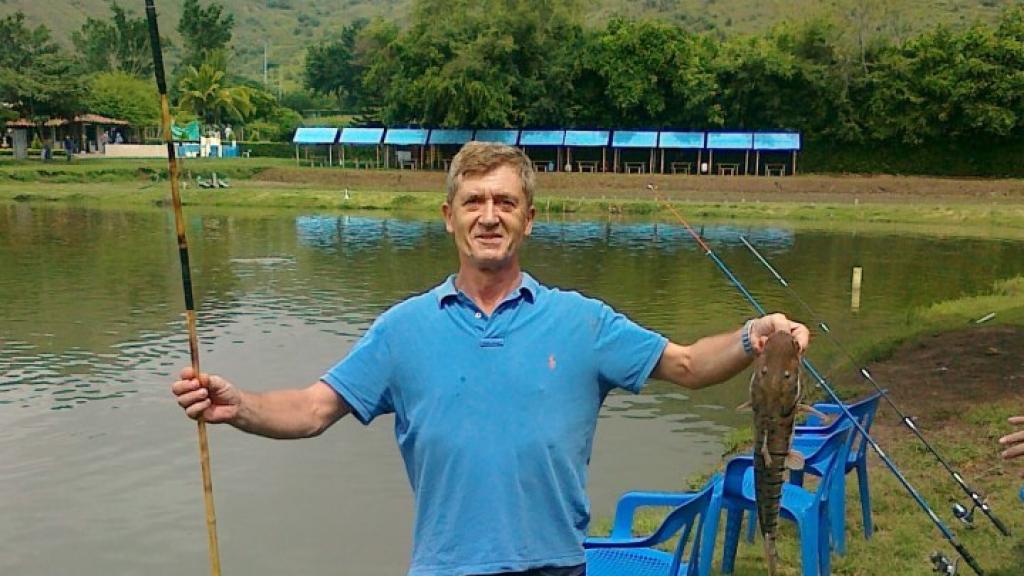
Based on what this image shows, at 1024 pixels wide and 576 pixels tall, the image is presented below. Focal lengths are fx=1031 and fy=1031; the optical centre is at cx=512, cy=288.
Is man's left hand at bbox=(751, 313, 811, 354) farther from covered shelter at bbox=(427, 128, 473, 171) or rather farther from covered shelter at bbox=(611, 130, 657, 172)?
covered shelter at bbox=(427, 128, 473, 171)

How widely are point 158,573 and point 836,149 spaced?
2245 inches

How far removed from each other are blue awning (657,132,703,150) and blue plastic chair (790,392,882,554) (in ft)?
178

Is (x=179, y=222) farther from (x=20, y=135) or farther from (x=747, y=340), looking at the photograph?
(x=20, y=135)

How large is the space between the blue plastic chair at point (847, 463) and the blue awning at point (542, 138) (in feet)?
181

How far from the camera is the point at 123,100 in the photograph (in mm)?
79688

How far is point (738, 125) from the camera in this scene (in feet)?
200

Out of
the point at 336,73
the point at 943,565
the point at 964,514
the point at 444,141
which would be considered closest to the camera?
the point at 943,565

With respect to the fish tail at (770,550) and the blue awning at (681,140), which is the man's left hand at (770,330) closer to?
the fish tail at (770,550)

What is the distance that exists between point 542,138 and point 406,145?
990 centimetres

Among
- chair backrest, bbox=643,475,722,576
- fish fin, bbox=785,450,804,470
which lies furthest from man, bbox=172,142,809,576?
chair backrest, bbox=643,475,722,576

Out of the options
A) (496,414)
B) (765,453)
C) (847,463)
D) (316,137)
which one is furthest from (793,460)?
(316,137)

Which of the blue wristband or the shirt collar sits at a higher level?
the shirt collar

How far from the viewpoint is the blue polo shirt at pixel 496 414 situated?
9.40ft

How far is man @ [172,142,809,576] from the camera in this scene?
2871 millimetres
